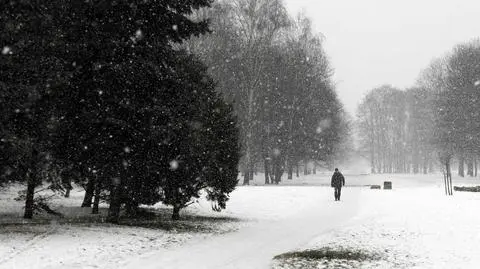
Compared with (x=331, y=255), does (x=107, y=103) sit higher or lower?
higher

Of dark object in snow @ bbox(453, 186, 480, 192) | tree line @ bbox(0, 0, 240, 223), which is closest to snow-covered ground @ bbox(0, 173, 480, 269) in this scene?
tree line @ bbox(0, 0, 240, 223)

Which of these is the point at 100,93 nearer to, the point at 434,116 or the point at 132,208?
the point at 132,208

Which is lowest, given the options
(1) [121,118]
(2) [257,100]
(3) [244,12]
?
(1) [121,118]

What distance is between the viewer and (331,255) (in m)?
11.0

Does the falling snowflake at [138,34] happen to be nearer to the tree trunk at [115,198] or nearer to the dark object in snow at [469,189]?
the tree trunk at [115,198]

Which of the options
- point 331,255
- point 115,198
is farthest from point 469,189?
point 115,198

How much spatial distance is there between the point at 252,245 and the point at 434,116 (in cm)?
4787

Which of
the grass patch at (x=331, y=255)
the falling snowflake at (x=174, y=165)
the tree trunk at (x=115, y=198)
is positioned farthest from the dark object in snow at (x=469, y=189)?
the tree trunk at (x=115, y=198)

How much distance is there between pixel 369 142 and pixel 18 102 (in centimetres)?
7669

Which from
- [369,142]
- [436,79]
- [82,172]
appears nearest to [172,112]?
[82,172]

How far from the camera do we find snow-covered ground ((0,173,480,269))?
32.6ft

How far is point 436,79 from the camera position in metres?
59.8

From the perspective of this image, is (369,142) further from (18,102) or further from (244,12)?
(18,102)

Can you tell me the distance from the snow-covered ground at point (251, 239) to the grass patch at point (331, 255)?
1.16 feet
